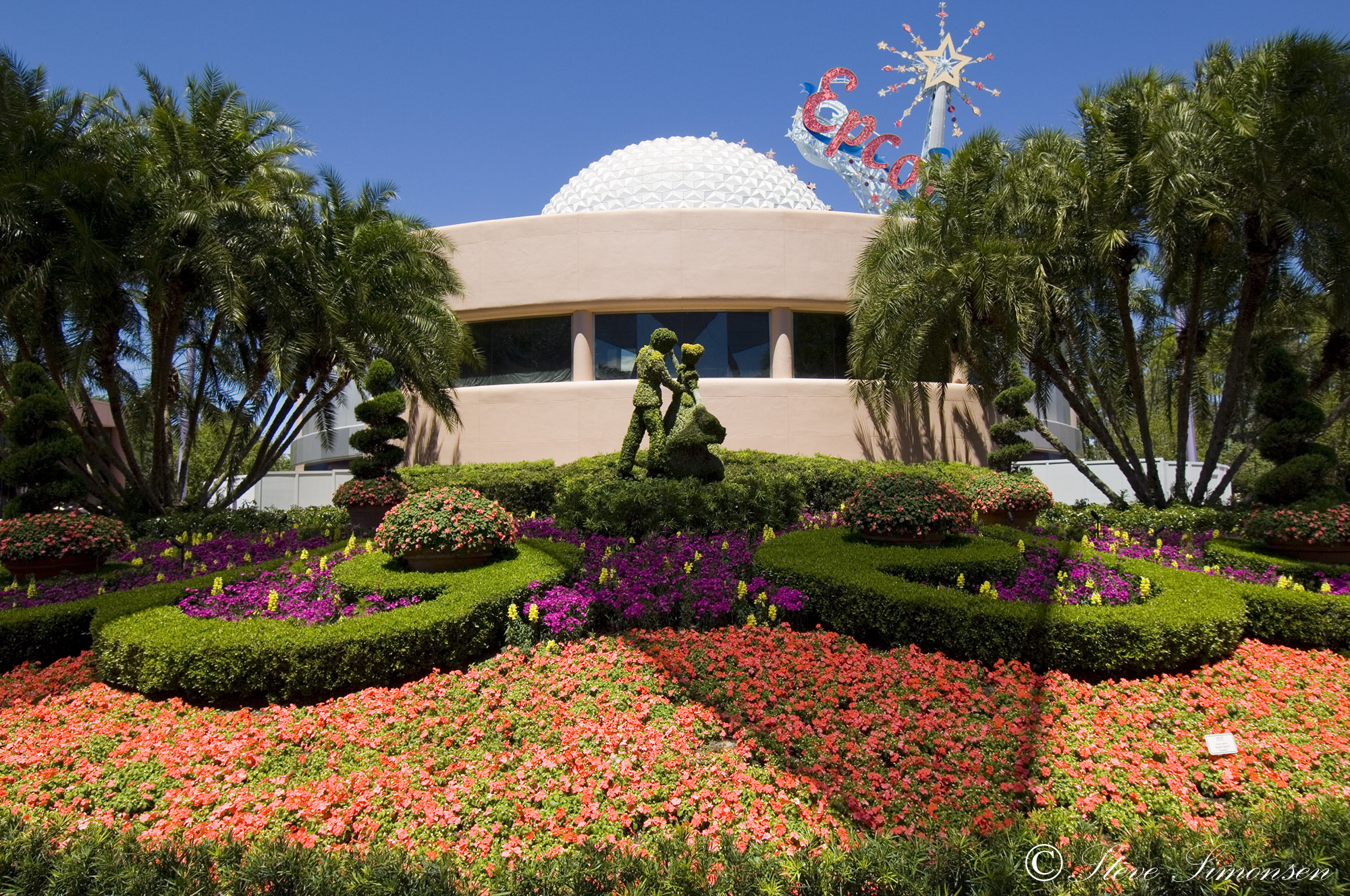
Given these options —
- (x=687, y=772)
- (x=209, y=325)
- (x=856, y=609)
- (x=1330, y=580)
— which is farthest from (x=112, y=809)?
(x=209, y=325)

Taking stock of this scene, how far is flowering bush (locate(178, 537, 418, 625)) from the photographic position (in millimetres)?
7449

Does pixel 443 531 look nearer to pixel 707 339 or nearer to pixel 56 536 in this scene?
pixel 56 536

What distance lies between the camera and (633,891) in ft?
10.3

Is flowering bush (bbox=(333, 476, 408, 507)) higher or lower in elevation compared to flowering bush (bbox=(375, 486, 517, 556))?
lower

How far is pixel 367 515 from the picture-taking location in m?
13.4

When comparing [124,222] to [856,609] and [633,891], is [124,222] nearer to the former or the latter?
[856,609]

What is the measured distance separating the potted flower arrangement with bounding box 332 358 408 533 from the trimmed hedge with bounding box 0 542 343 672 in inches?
210

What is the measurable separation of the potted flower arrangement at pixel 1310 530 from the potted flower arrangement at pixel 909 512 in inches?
147

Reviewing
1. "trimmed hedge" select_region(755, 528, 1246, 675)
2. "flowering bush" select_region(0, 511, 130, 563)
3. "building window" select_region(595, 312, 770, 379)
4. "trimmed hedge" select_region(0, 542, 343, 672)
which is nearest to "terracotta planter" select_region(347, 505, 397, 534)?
"flowering bush" select_region(0, 511, 130, 563)

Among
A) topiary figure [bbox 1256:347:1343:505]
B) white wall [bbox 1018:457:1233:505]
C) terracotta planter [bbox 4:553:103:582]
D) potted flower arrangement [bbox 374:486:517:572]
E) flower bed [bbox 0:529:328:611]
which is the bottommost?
white wall [bbox 1018:457:1233:505]

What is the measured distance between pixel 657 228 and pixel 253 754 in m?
15.2

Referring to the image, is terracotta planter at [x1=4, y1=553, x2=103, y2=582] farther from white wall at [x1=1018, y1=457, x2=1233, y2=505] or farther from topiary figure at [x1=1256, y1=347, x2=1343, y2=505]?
white wall at [x1=1018, y1=457, x2=1233, y2=505]

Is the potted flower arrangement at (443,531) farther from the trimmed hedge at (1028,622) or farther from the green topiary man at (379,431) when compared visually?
the green topiary man at (379,431)

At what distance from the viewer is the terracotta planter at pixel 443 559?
8.18m
